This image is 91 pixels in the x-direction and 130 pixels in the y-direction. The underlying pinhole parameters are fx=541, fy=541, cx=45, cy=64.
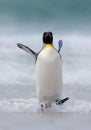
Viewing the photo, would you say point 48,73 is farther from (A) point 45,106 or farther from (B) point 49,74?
(A) point 45,106

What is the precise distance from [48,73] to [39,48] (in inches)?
322

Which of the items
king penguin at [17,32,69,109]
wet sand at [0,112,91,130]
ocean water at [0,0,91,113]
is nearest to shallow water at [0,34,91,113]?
ocean water at [0,0,91,113]

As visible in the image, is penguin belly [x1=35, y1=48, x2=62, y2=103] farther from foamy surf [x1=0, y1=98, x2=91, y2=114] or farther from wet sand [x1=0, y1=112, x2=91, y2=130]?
wet sand [x1=0, y1=112, x2=91, y2=130]

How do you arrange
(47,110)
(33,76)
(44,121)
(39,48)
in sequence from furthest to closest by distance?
(39,48)
(33,76)
(47,110)
(44,121)

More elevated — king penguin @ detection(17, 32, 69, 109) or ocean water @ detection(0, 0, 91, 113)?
ocean water @ detection(0, 0, 91, 113)

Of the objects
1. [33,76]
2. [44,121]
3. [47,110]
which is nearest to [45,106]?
[47,110]

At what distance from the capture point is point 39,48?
1347 cm

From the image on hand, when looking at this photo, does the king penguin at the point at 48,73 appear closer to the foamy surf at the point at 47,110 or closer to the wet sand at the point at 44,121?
the foamy surf at the point at 47,110

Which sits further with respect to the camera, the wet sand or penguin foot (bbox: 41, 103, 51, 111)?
penguin foot (bbox: 41, 103, 51, 111)


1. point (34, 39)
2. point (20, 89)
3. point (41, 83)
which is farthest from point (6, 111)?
point (34, 39)

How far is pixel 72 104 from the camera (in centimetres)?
→ 546

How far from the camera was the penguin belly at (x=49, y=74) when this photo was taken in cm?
527

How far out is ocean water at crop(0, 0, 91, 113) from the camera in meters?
6.09

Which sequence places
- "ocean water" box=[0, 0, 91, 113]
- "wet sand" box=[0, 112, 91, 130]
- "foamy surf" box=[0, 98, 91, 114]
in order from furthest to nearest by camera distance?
"ocean water" box=[0, 0, 91, 113], "foamy surf" box=[0, 98, 91, 114], "wet sand" box=[0, 112, 91, 130]
